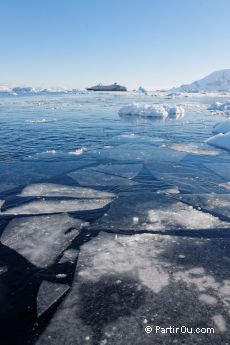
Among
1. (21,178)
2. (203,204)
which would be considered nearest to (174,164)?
(203,204)

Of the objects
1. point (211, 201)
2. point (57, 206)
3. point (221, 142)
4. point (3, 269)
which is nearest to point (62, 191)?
point (57, 206)

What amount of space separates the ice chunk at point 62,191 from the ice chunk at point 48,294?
2875 millimetres

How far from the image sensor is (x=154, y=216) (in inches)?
216

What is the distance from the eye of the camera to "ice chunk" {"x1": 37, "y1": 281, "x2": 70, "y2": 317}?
10.7ft

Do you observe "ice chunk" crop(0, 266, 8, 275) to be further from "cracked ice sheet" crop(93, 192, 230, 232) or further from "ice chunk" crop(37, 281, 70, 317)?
"cracked ice sheet" crop(93, 192, 230, 232)

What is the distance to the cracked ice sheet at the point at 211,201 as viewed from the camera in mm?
5828

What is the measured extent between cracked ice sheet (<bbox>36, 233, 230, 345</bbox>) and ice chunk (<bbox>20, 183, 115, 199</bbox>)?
74.0 inches

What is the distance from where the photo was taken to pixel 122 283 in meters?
3.65

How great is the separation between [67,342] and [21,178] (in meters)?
5.41

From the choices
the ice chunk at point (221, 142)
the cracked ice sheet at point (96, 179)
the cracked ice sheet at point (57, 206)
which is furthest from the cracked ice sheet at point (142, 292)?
the ice chunk at point (221, 142)

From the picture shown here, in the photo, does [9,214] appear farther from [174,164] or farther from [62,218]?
[174,164]

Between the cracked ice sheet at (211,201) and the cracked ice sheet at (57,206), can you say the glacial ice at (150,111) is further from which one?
the cracked ice sheet at (57,206)

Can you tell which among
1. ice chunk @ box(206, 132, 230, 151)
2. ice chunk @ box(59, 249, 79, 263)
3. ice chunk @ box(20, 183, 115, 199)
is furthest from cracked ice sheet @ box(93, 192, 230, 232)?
ice chunk @ box(206, 132, 230, 151)

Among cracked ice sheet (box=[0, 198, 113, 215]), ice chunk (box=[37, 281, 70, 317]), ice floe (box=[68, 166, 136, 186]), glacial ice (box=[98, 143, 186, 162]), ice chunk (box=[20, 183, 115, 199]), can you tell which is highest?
ice chunk (box=[37, 281, 70, 317])
